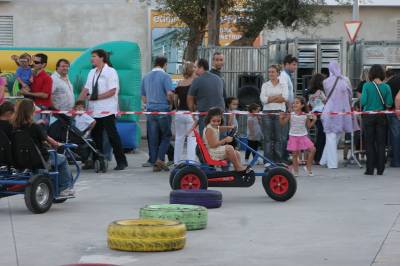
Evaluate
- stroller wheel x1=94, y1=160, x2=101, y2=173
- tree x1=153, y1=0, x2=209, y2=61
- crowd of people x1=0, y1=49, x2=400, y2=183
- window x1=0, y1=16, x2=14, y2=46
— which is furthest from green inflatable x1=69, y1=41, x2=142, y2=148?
window x1=0, y1=16, x2=14, y2=46

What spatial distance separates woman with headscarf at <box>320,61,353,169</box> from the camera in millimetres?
16375

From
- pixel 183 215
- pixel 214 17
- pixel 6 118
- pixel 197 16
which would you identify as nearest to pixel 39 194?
pixel 6 118

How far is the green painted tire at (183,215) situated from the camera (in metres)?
9.50

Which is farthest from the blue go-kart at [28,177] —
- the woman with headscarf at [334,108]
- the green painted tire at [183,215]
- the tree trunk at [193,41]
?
the tree trunk at [193,41]

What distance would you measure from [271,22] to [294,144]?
15.7m

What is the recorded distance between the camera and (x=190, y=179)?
12.0 m

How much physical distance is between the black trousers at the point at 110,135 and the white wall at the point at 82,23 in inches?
614

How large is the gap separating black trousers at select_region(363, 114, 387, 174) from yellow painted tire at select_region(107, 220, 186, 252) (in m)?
7.48

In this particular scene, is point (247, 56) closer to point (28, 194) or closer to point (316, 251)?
point (28, 194)

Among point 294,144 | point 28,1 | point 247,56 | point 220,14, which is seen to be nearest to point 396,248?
point 294,144

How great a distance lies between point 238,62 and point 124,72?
4878 millimetres

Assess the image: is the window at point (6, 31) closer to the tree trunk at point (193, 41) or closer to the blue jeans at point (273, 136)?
the tree trunk at point (193, 41)

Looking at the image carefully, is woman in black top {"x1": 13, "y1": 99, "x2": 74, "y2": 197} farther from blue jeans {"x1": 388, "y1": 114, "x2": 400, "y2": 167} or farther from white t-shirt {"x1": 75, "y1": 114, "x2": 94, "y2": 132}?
blue jeans {"x1": 388, "y1": 114, "x2": 400, "y2": 167}

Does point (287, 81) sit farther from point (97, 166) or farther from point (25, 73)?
point (25, 73)
